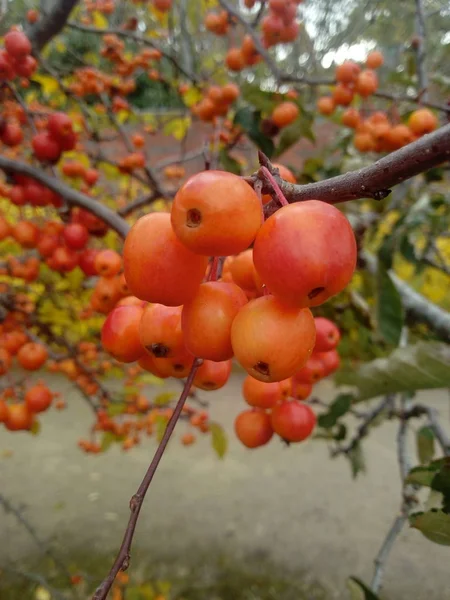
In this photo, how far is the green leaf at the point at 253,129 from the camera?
1.49 m

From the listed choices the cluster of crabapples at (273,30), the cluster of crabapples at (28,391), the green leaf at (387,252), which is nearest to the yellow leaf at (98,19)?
the cluster of crabapples at (273,30)

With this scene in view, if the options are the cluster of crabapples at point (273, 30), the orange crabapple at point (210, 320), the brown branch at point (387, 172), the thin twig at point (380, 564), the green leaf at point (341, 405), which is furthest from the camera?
the cluster of crabapples at point (273, 30)

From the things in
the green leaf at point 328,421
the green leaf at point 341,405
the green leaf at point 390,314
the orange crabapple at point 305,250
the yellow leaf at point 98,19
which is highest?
the yellow leaf at point 98,19

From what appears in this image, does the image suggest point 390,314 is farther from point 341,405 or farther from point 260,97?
point 260,97

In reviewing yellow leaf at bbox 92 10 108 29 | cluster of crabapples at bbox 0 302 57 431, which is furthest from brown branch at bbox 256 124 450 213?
yellow leaf at bbox 92 10 108 29

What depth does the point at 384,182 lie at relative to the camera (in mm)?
382

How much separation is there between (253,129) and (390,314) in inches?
29.8

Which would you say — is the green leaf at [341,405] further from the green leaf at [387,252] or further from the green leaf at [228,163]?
the green leaf at [228,163]

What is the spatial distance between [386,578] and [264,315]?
2108 millimetres

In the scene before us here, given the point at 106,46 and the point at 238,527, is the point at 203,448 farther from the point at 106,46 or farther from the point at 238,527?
the point at 106,46

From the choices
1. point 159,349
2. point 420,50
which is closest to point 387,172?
point 159,349

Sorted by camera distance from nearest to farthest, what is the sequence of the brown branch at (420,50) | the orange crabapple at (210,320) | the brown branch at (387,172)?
the brown branch at (387,172)
the orange crabapple at (210,320)
the brown branch at (420,50)

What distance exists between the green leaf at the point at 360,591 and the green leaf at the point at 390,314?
0.51 m

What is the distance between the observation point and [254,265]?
1.40ft
